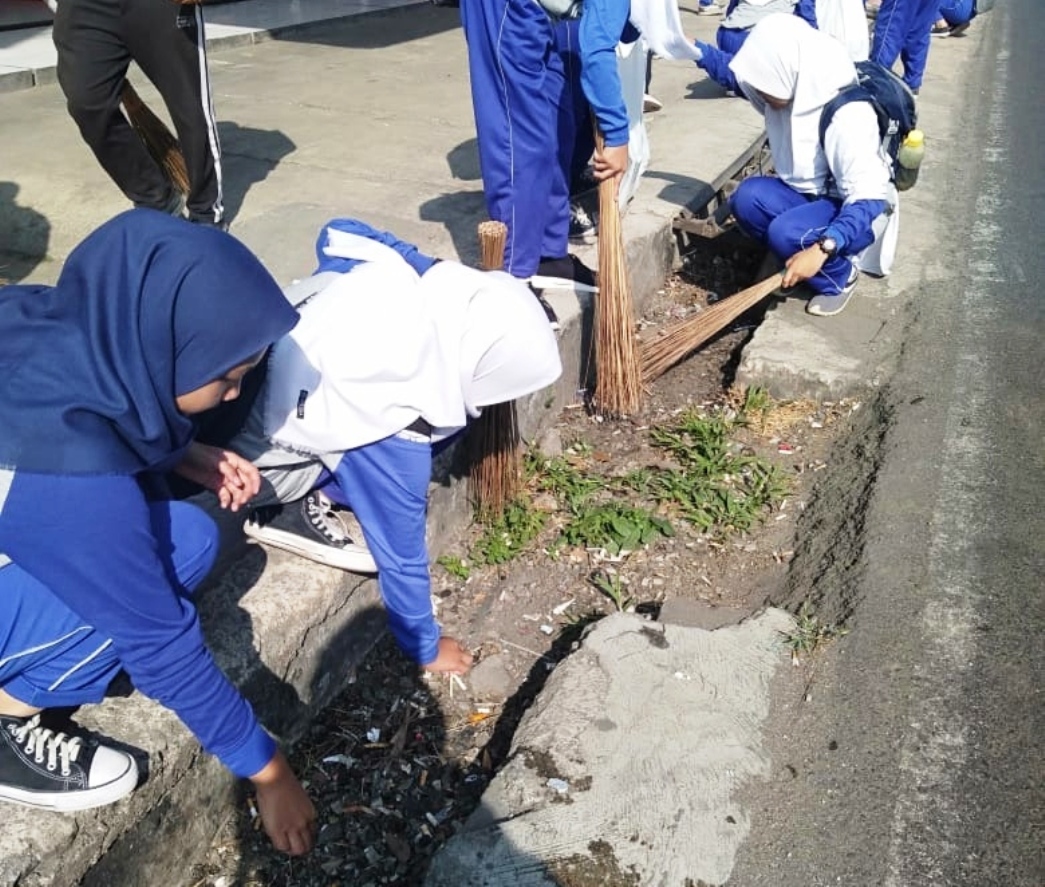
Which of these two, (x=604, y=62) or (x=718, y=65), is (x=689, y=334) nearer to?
(x=604, y=62)

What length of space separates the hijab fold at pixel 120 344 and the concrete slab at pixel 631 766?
957mm

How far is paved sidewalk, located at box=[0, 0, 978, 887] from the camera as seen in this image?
5.98 feet

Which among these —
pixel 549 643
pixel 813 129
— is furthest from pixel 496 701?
pixel 813 129

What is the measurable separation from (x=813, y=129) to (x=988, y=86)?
6489mm

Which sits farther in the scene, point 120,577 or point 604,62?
point 604,62

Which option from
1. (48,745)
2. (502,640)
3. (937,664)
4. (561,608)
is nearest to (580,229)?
(561,608)

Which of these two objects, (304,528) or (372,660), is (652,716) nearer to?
(372,660)

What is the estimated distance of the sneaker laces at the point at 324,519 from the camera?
2.38m

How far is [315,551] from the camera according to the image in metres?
2.31

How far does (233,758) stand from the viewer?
170 centimetres

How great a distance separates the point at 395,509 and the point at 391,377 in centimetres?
32

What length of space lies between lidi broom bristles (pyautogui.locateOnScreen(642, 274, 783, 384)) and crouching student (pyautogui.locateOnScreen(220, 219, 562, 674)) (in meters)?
1.54

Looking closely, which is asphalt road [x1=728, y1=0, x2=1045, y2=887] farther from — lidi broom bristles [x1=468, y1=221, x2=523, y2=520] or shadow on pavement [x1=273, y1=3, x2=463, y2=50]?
shadow on pavement [x1=273, y1=3, x2=463, y2=50]

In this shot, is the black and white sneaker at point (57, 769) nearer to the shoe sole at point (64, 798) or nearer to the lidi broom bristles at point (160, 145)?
the shoe sole at point (64, 798)
